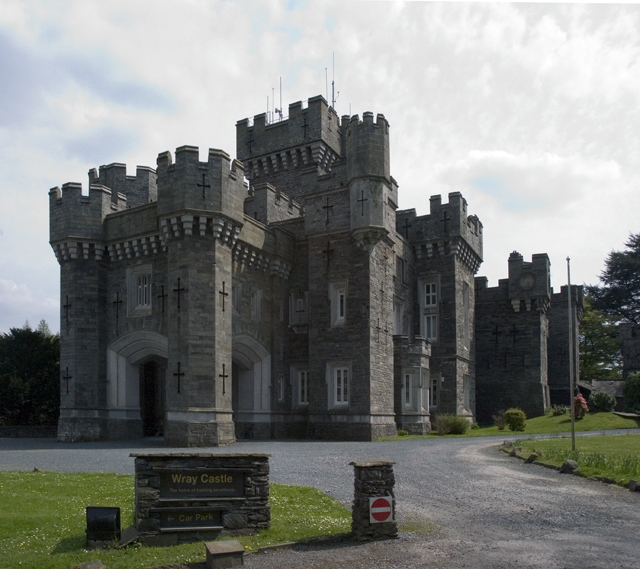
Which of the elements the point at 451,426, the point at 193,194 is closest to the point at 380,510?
the point at 193,194

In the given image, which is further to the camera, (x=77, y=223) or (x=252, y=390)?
(x=252, y=390)

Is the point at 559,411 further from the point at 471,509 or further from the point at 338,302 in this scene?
the point at 471,509

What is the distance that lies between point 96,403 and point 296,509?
61.0 feet

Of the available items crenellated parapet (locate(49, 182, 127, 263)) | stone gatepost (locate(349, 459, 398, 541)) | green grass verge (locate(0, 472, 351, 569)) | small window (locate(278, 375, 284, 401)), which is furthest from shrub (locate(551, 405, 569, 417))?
stone gatepost (locate(349, 459, 398, 541))

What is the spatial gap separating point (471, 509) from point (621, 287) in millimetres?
60532

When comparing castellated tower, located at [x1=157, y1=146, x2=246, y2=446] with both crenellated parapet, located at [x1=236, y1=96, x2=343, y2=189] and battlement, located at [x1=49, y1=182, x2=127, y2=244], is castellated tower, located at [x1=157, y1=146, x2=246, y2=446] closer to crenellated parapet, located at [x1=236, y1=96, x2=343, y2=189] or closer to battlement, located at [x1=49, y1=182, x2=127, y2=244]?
battlement, located at [x1=49, y1=182, x2=127, y2=244]

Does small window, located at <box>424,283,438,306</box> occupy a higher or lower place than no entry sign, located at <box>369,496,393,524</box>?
higher

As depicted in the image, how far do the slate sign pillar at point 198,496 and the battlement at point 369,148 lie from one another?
795 inches

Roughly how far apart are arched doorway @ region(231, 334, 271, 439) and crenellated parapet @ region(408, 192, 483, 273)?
37.5 ft

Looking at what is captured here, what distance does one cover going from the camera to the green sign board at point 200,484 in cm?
959

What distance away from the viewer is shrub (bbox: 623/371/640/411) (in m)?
37.1

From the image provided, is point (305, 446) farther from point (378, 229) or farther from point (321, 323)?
point (378, 229)

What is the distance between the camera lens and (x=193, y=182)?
2486 cm

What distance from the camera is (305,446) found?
23.8 m
